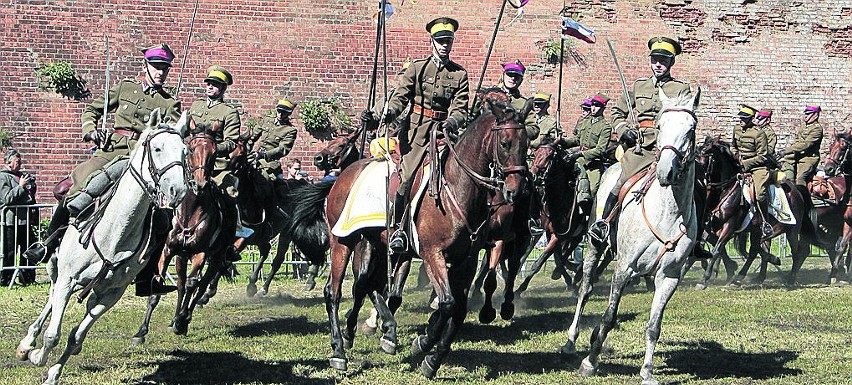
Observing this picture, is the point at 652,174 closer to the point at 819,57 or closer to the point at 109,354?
the point at 109,354

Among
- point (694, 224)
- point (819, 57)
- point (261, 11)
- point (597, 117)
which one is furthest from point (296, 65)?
point (694, 224)

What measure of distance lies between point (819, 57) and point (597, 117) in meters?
13.4

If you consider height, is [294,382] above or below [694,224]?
below

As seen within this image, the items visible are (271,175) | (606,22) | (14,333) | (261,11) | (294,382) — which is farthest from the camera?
(606,22)

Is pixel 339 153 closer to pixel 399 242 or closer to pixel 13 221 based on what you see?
pixel 13 221

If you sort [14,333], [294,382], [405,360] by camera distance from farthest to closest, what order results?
[14,333] → [405,360] → [294,382]

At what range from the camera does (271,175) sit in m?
16.5

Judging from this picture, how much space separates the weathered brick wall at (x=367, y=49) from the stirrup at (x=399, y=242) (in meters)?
11.9

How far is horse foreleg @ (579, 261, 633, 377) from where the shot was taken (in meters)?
9.71

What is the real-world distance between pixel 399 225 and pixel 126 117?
2651mm

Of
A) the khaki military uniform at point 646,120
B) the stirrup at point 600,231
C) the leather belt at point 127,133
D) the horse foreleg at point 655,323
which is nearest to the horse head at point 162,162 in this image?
the leather belt at point 127,133

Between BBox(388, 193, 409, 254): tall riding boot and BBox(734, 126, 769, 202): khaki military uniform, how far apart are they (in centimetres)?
935

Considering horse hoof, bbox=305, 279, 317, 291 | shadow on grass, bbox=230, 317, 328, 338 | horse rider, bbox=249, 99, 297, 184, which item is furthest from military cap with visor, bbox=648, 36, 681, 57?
horse hoof, bbox=305, 279, 317, 291

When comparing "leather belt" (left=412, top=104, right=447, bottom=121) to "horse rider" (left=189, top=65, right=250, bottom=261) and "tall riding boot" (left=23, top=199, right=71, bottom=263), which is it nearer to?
"tall riding boot" (left=23, top=199, right=71, bottom=263)
